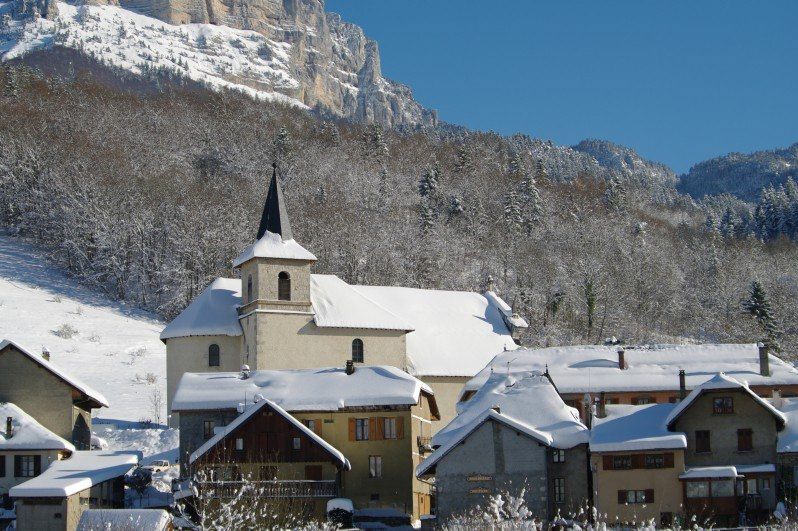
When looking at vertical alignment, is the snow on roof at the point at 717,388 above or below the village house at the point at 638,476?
above

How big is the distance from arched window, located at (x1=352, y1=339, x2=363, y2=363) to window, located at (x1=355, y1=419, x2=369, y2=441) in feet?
55.2

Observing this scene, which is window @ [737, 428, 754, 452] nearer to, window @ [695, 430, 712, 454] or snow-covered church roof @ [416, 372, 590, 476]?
window @ [695, 430, 712, 454]

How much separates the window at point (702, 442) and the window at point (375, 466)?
1157 cm

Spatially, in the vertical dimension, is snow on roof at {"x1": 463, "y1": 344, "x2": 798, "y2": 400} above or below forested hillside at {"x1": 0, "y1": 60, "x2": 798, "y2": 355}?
below

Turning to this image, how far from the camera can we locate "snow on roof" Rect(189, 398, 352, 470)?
39562mm

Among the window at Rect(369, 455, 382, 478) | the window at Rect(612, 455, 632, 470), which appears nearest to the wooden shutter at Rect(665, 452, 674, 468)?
the window at Rect(612, 455, 632, 470)

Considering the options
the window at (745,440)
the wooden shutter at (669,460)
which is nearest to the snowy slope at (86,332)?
the wooden shutter at (669,460)

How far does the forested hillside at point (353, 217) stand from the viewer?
98.7m

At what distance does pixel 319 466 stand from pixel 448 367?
22.9m

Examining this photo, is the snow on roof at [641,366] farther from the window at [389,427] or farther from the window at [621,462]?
the window at [621,462]

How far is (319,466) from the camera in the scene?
4050 centimetres

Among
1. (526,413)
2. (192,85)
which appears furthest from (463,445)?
(192,85)

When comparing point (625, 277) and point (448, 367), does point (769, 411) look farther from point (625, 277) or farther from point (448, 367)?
point (625, 277)

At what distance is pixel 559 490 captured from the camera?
3875 centimetres
